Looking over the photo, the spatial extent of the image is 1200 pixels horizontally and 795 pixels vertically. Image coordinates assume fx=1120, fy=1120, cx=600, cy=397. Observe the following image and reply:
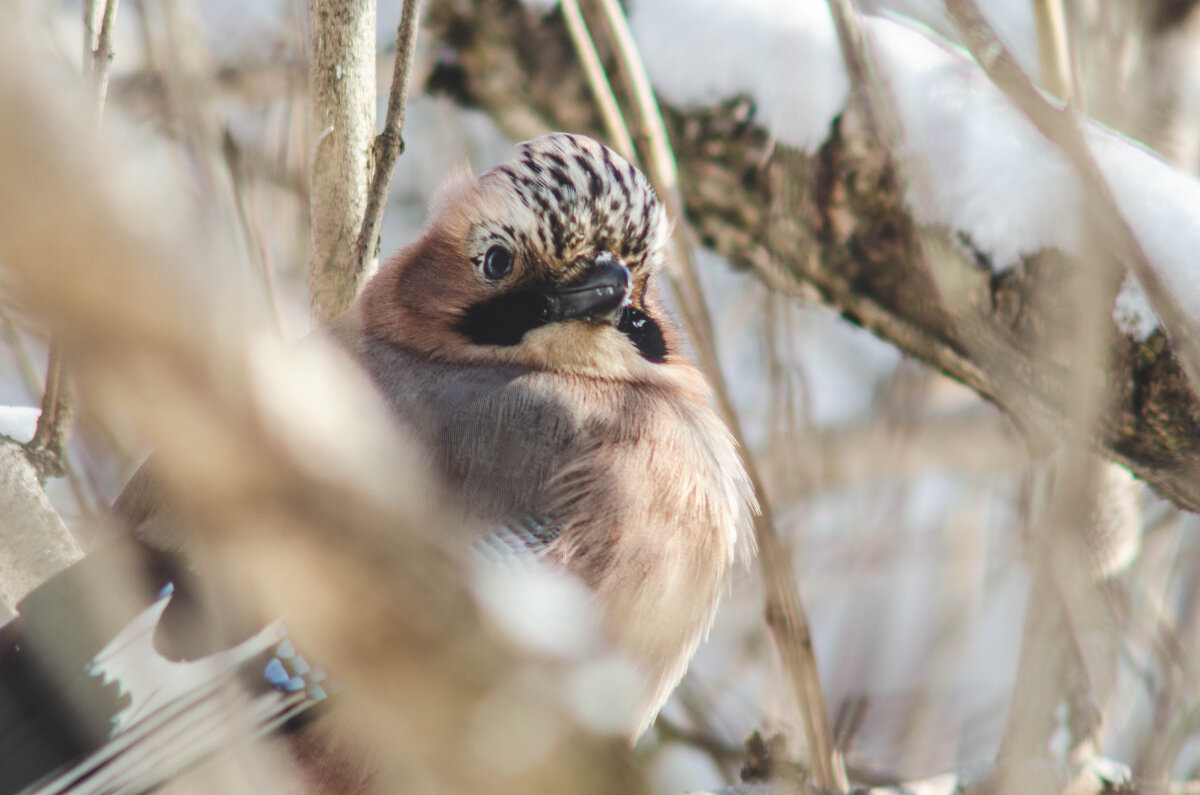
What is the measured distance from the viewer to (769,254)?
3508 mm

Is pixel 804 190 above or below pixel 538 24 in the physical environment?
below

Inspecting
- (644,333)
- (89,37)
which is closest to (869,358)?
(644,333)

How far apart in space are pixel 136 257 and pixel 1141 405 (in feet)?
8.49

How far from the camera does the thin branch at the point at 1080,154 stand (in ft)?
5.08

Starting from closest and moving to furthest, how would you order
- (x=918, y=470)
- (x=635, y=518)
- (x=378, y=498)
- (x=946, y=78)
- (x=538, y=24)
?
(x=378, y=498), (x=635, y=518), (x=946, y=78), (x=538, y=24), (x=918, y=470)

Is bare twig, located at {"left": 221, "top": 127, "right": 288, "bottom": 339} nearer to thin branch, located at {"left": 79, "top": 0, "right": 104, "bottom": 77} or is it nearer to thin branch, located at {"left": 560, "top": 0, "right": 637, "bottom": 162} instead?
thin branch, located at {"left": 79, "top": 0, "right": 104, "bottom": 77}

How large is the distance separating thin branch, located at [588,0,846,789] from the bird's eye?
37 cm

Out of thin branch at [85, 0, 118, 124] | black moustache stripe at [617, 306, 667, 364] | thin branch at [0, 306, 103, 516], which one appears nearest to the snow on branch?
black moustache stripe at [617, 306, 667, 364]

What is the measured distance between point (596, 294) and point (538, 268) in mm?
168

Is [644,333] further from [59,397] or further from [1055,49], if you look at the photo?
[59,397]

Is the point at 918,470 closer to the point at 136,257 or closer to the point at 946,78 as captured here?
the point at 946,78

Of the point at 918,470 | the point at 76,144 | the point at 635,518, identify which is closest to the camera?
the point at 76,144

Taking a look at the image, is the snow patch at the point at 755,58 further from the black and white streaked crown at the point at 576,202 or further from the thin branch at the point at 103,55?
the thin branch at the point at 103,55

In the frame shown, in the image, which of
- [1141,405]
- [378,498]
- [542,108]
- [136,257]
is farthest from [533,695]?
[542,108]
